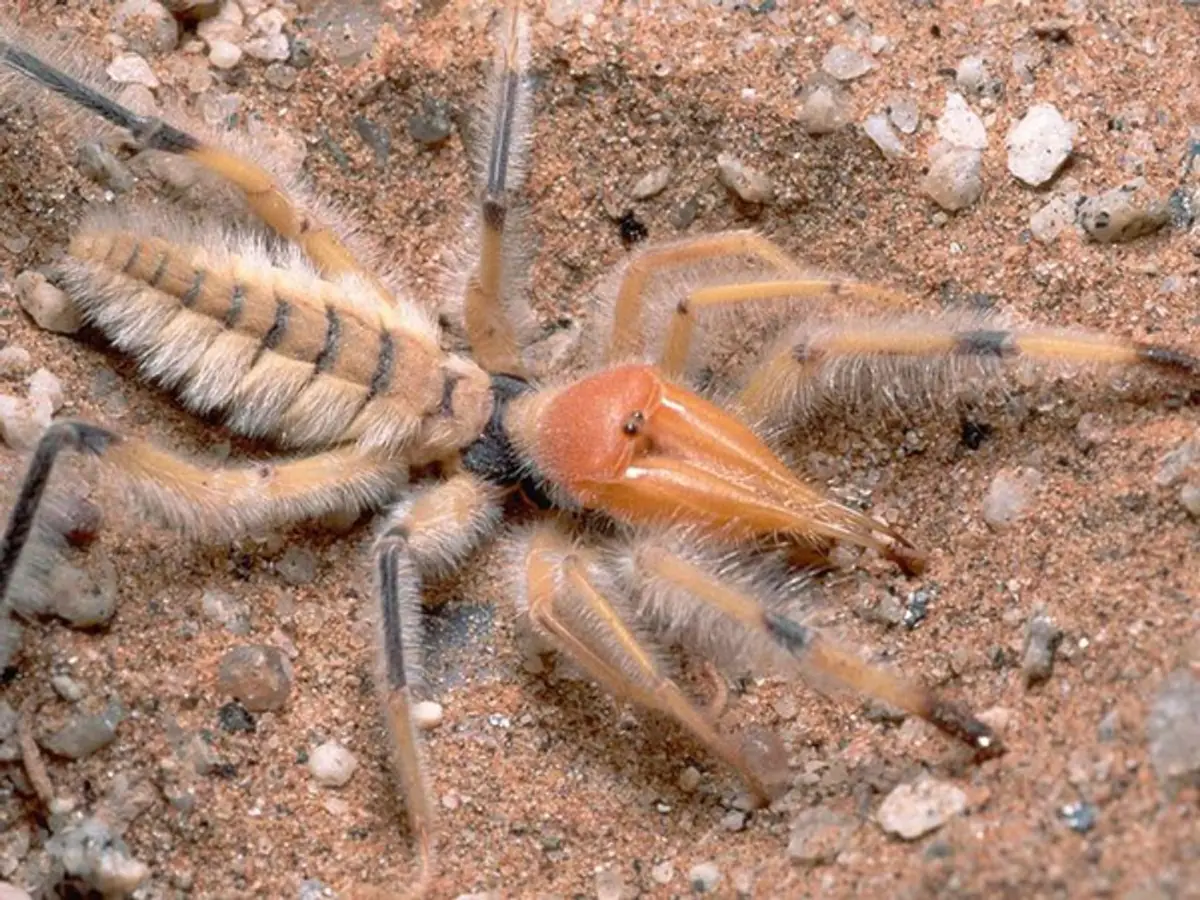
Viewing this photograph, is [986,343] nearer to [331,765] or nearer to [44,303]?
[331,765]

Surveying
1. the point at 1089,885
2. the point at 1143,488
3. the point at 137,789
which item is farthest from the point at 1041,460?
the point at 137,789

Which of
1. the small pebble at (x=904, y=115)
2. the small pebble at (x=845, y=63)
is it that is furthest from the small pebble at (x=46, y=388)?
the small pebble at (x=904, y=115)

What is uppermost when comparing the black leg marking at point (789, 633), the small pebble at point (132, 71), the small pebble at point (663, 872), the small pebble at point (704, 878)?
the small pebble at point (132, 71)

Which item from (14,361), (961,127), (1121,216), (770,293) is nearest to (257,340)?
(14,361)

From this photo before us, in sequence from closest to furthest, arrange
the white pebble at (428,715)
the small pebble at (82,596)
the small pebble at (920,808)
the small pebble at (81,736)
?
1. the small pebble at (920,808)
2. the small pebble at (81,736)
3. the small pebble at (82,596)
4. the white pebble at (428,715)

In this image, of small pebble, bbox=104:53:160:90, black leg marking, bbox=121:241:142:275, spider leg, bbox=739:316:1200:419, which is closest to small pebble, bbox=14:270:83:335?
black leg marking, bbox=121:241:142:275

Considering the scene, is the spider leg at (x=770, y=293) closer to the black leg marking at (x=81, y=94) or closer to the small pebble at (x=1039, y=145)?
the small pebble at (x=1039, y=145)
